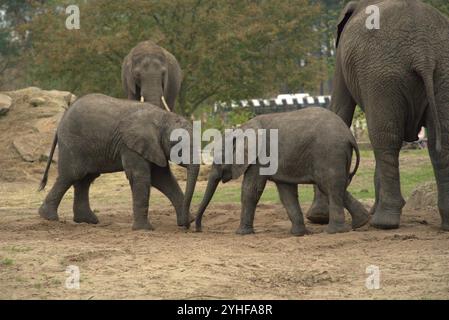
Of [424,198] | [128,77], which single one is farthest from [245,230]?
[128,77]

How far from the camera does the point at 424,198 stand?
529 inches

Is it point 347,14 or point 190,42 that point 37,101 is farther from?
point 347,14

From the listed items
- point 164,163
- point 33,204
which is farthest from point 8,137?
point 164,163

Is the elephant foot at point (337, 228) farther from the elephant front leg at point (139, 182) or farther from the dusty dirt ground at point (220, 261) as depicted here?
the elephant front leg at point (139, 182)

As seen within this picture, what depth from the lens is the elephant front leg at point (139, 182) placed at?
11.6 meters

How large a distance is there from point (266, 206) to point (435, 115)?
4649 millimetres

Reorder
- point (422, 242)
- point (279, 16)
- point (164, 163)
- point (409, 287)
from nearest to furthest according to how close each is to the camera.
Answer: point (409, 287)
point (422, 242)
point (164, 163)
point (279, 16)

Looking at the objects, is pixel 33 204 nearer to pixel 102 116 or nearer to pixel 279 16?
pixel 102 116

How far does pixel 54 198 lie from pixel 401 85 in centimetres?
451

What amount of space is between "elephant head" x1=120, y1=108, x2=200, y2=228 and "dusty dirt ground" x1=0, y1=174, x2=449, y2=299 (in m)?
0.57

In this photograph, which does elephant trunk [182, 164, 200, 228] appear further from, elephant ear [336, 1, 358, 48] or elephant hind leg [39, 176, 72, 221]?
elephant ear [336, 1, 358, 48]

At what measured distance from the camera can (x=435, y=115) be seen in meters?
10.1

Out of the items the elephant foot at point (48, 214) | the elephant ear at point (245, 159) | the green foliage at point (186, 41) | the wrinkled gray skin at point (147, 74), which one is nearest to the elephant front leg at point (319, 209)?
the elephant ear at point (245, 159)

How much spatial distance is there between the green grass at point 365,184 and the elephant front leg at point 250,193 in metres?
4.38
